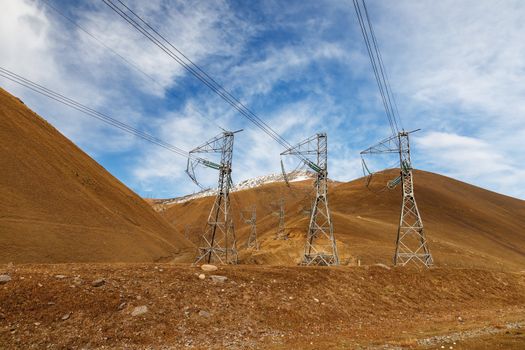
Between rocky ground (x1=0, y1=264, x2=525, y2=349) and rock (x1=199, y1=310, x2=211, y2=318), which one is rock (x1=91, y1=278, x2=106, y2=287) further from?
rock (x1=199, y1=310, x2=211, y2=318)

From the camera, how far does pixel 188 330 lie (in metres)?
12.5

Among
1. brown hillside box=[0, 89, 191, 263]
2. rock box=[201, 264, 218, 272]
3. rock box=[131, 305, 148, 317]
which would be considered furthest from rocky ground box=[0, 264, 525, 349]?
brown hillside box=[0, 89, 191, 263]

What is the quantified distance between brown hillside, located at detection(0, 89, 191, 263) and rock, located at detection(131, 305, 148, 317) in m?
21.7

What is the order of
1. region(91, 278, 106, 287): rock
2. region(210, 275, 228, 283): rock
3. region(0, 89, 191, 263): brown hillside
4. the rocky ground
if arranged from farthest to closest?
region(0, 89, 191, 263): brown hillside, region(210, 275, 228, 283): rock, region(91, 278, 106, 287): rock, the rocky ground

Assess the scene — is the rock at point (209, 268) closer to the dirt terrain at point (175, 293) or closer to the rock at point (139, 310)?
the dirt terrain at point (175, 293)

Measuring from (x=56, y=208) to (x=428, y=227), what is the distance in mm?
68006

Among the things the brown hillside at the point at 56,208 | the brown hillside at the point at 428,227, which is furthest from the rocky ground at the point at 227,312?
the brown hillside at the point at 428,227

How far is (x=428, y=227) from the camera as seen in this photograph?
7456 centimetres

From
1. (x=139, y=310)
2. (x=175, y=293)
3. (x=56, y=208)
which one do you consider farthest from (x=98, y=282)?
(x=56, y=208)

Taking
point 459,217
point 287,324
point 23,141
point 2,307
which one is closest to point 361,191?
point 459,217

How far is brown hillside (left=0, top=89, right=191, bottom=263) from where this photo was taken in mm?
32125

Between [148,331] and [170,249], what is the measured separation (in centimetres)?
4202

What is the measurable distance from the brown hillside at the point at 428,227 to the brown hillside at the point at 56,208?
16.5 m

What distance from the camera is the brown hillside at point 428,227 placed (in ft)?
172
